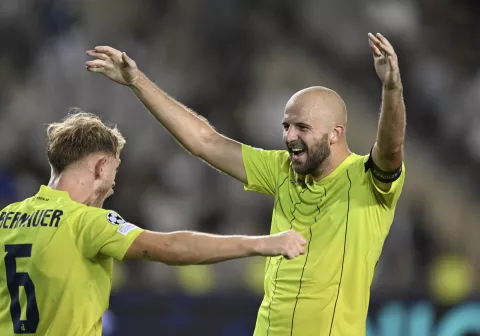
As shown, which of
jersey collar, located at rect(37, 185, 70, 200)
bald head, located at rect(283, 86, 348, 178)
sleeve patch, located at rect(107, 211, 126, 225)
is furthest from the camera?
bald head, located at rect(283, 86, 348, 178)

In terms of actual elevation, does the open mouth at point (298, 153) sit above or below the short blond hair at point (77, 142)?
above

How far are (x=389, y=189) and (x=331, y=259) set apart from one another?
1.51 ft

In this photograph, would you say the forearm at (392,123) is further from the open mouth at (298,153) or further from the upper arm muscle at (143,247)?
the upper arm muscle at (143,247)

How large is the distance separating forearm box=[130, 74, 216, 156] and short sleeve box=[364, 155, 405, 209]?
3.31ft

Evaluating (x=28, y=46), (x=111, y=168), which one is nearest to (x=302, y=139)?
(x=111, y=168)

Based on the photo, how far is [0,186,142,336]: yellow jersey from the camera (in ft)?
10.4

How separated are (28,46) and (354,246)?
596 centimetres

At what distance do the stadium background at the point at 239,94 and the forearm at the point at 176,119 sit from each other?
277 cm

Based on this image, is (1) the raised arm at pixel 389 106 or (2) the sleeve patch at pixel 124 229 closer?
(2) the sleeve patch at pixel 124 229

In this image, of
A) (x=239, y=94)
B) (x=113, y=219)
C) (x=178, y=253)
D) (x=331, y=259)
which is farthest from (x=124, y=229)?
(x=239, y=94)

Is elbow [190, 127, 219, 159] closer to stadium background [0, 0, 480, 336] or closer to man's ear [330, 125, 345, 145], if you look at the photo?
man's ear [330, 125, 345, 145]

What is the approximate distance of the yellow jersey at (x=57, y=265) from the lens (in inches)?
125

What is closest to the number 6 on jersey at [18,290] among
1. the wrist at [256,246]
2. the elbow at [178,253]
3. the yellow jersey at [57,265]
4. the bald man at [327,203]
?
the yellow jersey at [57,265]

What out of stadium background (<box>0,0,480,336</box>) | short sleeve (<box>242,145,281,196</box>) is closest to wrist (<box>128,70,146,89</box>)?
short sleeve (<box>242,145,281,196</box>)
